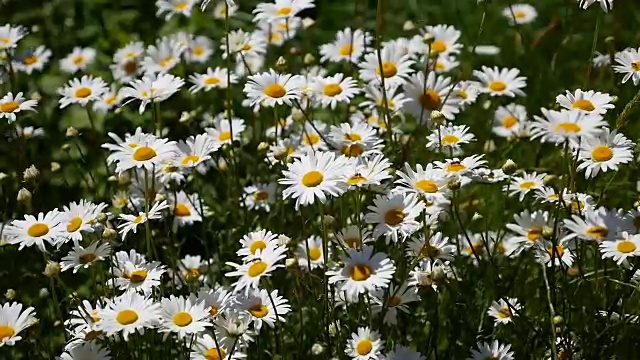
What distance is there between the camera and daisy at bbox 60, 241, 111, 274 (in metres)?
2.13

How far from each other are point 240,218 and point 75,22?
1783 mm

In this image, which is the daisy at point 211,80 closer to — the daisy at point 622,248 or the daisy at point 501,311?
the daisy at point 501,311

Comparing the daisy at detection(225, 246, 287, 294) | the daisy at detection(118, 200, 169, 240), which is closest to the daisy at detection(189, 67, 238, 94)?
the daisy at detection(118, 200, 169, 240)

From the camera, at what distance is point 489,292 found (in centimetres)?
244

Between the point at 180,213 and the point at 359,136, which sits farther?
the point at 180,213

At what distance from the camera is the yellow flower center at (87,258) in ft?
7.02

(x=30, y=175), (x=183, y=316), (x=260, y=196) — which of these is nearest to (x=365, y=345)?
(x=183, y=316)

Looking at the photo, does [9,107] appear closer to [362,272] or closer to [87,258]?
[87,258]

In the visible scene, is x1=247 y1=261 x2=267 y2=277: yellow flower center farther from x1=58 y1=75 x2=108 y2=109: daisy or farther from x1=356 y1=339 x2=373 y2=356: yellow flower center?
x1=58 y1=75 x2=108 y2=109: daisy

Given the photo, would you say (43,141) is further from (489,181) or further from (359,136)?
(489,181)

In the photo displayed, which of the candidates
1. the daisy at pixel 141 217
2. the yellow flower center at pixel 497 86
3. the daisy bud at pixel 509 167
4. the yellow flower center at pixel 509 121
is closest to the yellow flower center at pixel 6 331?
the daisy at pixel 141 217

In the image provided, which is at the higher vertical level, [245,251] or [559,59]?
[559,59]

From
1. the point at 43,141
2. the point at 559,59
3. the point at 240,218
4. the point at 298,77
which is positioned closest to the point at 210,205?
the point at 240,218

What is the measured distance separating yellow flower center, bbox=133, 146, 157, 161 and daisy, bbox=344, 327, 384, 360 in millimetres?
638
